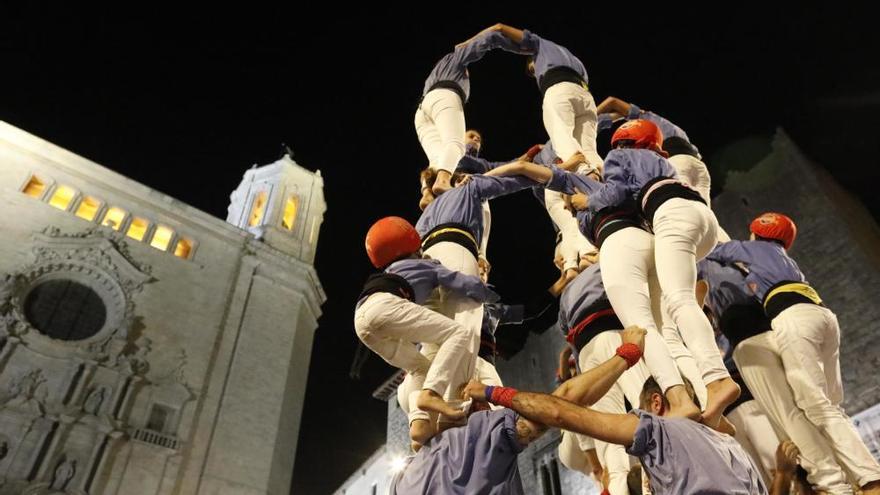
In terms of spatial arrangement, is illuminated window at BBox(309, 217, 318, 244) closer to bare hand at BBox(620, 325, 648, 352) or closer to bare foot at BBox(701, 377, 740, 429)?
bare hand at BBox(620, 325, 648, 352)

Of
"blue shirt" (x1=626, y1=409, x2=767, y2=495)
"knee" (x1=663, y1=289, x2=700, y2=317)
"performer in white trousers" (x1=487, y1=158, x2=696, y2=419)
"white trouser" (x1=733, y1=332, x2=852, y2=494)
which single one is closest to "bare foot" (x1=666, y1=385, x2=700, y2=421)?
"performer in white trousers" (x1=487, y1=158, x2=696, y2=419)

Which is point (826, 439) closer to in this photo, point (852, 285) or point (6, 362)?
point (852, 285)

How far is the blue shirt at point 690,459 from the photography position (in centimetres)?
282

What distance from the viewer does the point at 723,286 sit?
5.64m

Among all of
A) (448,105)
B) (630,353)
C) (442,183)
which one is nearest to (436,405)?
(630,353)

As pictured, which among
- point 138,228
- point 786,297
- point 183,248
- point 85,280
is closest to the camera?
point 786,297

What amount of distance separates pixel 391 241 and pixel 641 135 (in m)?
2.40

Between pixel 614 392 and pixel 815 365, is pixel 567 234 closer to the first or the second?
pixel 614 392

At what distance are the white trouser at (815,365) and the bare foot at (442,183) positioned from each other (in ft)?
10.4

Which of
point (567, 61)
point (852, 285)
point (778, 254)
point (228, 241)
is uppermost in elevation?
point (228, 241)

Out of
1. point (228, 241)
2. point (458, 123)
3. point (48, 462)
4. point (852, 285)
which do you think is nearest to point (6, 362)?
point (48, 462)

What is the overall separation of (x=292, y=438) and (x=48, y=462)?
8.13 m

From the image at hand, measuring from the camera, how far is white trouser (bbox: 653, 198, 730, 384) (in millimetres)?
3678

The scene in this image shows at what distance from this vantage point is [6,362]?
17188 millimetres
